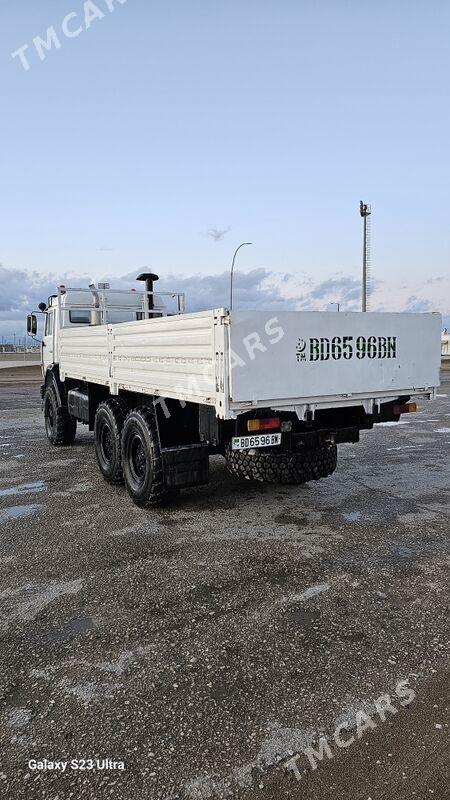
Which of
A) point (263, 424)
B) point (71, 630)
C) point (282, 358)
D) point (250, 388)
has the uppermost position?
point (282, 358)

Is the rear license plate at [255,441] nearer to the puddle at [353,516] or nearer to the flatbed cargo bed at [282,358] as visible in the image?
the flatbed cargo bed at [282,358]

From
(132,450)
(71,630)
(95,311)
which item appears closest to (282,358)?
(132,450)

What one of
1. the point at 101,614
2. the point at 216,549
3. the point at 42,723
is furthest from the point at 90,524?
the point at 42,723

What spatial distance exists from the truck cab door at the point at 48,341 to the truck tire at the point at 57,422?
1.83ft

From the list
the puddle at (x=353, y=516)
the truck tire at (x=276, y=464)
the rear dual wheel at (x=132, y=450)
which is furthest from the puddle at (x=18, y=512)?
the puddle at (x=353, y=516)

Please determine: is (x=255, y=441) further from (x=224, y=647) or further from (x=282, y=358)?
(x=224, y=647)

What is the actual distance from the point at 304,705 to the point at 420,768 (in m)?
0.60

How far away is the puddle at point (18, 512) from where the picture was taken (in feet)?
18.9

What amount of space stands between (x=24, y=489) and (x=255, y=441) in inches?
141

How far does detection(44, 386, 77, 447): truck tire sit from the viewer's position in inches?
377

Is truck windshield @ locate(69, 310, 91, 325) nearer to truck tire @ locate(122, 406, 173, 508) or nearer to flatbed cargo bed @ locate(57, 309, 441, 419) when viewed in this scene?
flatbed cargo bed @ locate(57, 309, 441, 419)

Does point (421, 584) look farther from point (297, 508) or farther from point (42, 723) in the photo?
point (42, 723)

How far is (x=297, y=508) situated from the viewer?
6105 millimetres

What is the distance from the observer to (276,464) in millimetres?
5578
